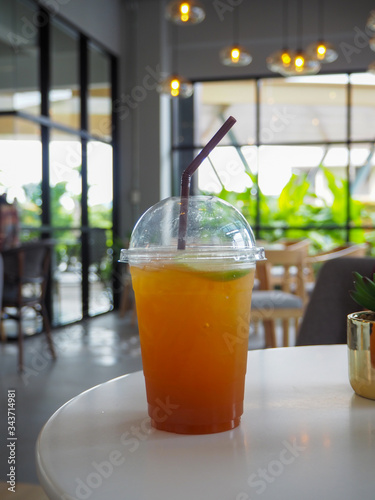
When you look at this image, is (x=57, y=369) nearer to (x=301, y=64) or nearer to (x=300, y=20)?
(x=301, y=64)

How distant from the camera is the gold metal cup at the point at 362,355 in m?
0.72

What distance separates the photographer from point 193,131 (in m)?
7.21

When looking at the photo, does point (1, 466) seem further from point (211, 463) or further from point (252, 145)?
point (252, 145)

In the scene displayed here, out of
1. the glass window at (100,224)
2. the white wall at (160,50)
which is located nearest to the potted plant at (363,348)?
the glass window at (100,224)

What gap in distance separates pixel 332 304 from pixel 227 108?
588 cm

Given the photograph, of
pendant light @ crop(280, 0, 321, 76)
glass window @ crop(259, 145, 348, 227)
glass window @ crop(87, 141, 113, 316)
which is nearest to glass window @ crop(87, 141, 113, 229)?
glass window @ crop(87, 141, 113, 316)

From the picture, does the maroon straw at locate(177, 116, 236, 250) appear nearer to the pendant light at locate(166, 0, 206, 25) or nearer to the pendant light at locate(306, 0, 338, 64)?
the pendant light at locate(166, 0, 206, 25)

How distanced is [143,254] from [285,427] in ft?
0.79

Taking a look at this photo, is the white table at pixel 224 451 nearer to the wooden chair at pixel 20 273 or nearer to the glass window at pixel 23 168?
the wooden chair at pixel 20 273

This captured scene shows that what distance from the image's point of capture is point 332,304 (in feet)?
5.20

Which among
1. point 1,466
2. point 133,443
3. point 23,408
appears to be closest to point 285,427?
point 133,443

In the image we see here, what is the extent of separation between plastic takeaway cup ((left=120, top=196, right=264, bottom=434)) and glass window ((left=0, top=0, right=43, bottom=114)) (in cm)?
443

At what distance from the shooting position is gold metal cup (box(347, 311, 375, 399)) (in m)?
0.72

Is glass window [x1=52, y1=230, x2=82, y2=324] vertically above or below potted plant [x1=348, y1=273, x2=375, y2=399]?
below
